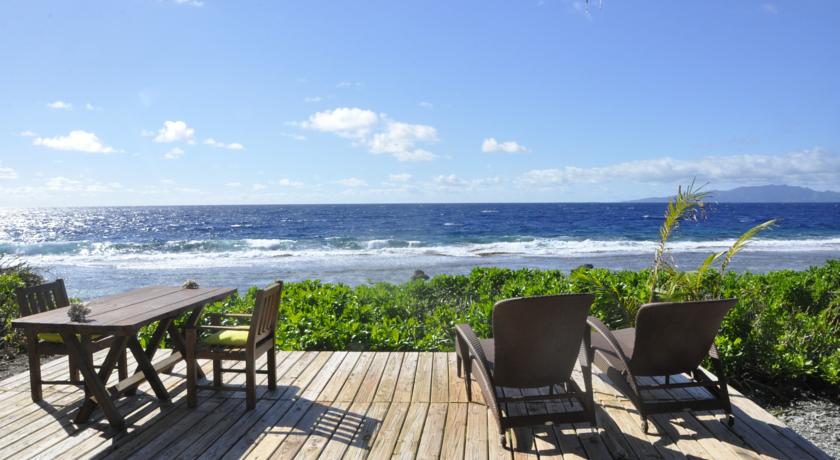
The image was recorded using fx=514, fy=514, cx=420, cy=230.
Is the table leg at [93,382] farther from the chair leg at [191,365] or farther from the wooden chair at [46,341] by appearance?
the chair leg at [191,365]

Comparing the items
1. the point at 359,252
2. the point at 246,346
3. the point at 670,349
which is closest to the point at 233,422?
the point at 246,346

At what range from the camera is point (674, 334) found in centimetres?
316

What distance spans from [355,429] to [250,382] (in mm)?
839

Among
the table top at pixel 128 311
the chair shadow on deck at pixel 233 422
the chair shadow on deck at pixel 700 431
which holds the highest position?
the table top at pixel 128 311

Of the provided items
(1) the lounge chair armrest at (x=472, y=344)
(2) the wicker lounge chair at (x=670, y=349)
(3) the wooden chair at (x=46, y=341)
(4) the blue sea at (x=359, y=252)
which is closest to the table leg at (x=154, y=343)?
(3) the wooden chair at (x=46, y=341)

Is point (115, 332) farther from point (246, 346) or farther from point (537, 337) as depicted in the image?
point (537, 337)

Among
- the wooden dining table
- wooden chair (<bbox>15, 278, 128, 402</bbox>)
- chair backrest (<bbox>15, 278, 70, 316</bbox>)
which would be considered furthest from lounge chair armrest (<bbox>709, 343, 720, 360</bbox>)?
chair backrest (<bbox>15, 278, 70, 316</bbox>)

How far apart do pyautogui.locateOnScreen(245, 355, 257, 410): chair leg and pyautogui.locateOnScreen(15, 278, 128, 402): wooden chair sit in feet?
3.26

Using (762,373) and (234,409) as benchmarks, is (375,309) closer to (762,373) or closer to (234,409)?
(234,409)

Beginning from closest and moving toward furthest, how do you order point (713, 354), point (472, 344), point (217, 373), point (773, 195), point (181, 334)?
point (472, 344) → point (713, 354) → point (217, 373) → point (181, 334) → point (773, 195)

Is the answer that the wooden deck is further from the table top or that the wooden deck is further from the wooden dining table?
the table top

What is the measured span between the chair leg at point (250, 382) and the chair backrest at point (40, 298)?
170cm

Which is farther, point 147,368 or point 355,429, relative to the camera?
point 147,368

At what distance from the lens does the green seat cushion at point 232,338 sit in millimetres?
3691
